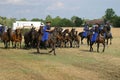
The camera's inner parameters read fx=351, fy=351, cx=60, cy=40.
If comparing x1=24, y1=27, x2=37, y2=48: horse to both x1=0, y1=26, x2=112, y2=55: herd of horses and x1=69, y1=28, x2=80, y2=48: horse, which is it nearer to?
x1=0, y1=26, x2=112, y2=55: herd of horses

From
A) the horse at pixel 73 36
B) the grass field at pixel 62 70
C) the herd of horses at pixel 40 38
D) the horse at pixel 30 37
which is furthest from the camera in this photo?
the horse at pixel 73 36

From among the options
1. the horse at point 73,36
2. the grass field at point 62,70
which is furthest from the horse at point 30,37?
the grass field at point 62,70

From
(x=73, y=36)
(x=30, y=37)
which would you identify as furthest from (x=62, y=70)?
(x=73, y=36)

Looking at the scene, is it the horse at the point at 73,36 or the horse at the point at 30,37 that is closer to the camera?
the horse at the point at 30,37

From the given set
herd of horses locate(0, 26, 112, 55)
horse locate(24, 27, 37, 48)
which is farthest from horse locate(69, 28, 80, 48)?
horse locate(24, 27, 37, 48)

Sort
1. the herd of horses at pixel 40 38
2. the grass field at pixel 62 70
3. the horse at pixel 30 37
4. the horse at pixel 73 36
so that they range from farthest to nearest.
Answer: the horse at pixel 73 36 < the horse at pixel 30 37 < the herd of horses at pixel 40 38 < the grass field at pixel 62 70

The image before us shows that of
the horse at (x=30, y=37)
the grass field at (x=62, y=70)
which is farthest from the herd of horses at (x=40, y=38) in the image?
the grass field at (x=62, y=70)

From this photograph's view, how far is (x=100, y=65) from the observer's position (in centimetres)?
2014

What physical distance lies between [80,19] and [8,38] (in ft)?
246

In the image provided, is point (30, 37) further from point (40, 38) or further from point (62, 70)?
point (62, 70)

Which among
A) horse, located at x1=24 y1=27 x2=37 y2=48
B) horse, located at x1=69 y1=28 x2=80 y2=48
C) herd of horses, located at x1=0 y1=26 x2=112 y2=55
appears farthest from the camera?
horse, located at x1=69 y1=28 x2=80 y2=48

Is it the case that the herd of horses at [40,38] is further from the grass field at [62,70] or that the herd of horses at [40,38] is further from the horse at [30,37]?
the grass field at [62,70]

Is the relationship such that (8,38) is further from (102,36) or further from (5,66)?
(5,66)

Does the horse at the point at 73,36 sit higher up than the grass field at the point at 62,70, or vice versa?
the horse at the point at 73,36
